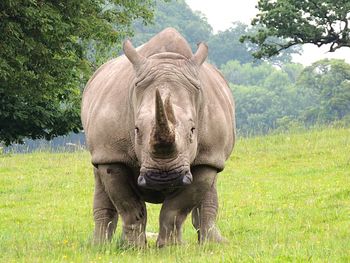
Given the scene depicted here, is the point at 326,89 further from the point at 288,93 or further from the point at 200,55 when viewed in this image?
the point at 200,55

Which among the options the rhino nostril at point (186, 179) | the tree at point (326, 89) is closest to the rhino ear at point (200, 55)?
the rhino nostril at point (186, 179)

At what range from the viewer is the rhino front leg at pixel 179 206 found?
9508 mm

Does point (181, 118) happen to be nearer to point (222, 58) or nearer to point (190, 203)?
point (190, 203)

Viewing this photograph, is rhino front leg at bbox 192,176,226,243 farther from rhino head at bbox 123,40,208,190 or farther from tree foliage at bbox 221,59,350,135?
tree foliage at bbox 221,59,350,135

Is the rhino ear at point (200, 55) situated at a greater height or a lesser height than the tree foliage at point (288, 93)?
lesser

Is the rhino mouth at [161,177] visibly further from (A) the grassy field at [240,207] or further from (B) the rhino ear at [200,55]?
(B) the rhino ear at [200,55]

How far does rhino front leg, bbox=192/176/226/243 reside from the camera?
34.6 ft

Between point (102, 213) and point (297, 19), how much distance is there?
2613cm

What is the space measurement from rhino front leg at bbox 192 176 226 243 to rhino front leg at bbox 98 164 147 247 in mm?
1080

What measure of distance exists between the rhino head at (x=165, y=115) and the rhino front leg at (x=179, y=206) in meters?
0.61

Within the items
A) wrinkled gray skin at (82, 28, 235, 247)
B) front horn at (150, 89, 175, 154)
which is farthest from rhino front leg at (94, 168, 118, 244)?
front horn at (150, 89, 175, 154)

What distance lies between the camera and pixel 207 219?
10750 mm

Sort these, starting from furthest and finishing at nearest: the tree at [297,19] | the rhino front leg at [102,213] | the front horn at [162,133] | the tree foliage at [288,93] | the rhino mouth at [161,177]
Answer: the tree foliage at [288,93] → the tree at [297,19] → the rhino front leg at [102,213] → the rhino mouth at [161,177] → the front horn at [162,133]

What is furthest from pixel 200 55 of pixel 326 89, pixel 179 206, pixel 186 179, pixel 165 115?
pixel 326 89
